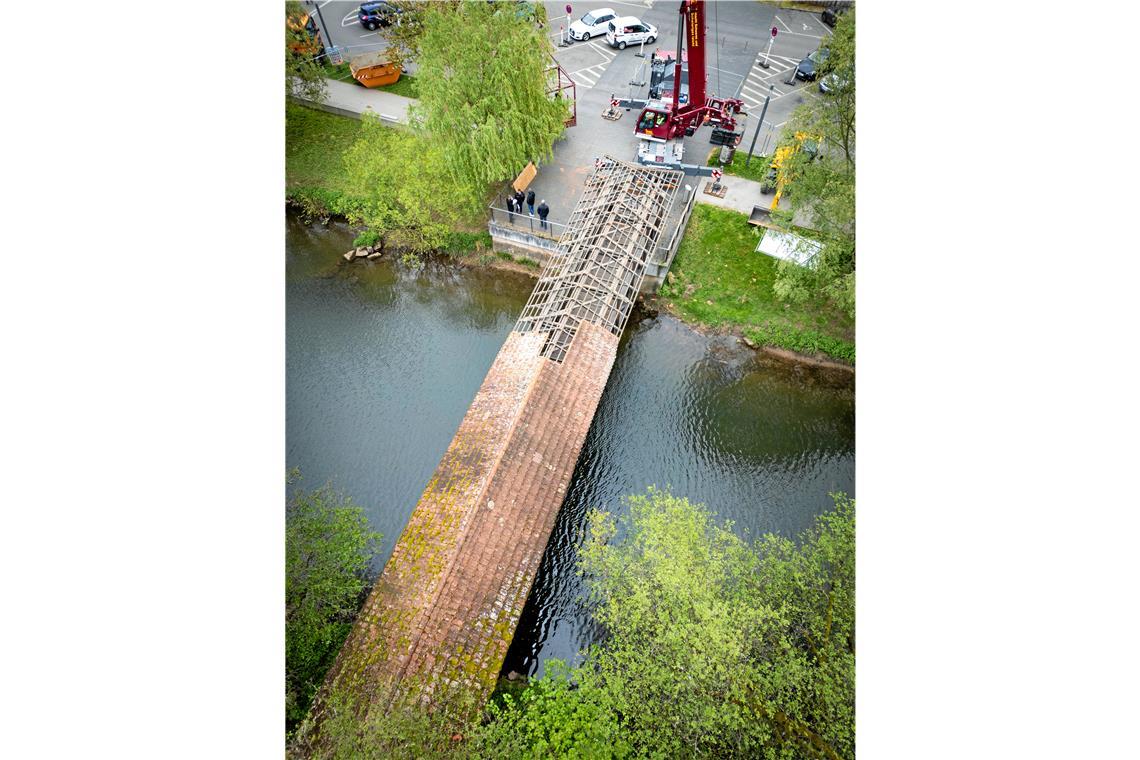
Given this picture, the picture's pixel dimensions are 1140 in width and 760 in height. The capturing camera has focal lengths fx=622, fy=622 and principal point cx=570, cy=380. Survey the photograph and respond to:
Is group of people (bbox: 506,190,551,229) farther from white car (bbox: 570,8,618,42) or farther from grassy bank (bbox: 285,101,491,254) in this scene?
white car (bbox: 570,8,618,42)

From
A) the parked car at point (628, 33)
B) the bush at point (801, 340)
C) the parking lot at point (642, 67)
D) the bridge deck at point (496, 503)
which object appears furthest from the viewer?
the parked car at point (628, 33)

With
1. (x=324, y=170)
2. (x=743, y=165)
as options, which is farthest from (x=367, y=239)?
A: (x=743, y=165)

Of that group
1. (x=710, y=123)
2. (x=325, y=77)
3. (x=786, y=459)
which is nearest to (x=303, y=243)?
(x=325, y=77)

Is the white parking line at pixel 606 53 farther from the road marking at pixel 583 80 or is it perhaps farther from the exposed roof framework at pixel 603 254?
the exposed roof framework at pixel 603 254

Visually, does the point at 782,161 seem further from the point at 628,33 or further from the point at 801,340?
the point at 628,33

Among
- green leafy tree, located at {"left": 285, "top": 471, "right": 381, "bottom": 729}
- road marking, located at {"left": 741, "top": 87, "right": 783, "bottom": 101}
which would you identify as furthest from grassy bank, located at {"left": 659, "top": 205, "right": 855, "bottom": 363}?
green leafy tree, located at {"left": 285, "top": 471, "right": 381, "bottom": 729}

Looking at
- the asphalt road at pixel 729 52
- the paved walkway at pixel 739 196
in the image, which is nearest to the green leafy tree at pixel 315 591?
the paved walkway at pixel 739 196

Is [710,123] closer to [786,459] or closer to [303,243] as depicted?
[786,459]
